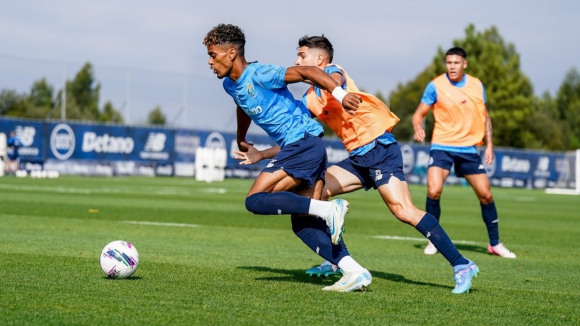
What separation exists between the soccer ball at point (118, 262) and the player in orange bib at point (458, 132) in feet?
15.7

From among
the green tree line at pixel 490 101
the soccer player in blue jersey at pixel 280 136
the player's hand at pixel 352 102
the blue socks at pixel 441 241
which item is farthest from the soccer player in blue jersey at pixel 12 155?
the player's hand at pixel 352 102

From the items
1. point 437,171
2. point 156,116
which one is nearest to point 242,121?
point 437,171

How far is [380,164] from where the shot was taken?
23.9ft

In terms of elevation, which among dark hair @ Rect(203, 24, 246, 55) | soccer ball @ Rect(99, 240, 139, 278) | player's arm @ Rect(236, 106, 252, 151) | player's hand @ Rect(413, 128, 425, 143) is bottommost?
soccer ball @ Rect(99, 240, 139, 278)

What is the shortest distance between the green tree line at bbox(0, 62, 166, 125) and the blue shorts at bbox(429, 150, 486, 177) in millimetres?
31394

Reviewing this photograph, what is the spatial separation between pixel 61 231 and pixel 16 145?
77.3 feet

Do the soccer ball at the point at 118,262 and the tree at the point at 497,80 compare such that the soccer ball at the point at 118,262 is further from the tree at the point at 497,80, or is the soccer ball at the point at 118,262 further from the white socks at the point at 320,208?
the tree at the point at 497,80

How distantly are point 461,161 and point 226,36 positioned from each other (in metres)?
4.81

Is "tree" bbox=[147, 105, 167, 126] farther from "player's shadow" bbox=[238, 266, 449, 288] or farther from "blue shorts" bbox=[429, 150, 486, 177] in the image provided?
"player's shadow" bbox=[238, 266, 449, 288]

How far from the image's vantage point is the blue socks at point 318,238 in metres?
6.75

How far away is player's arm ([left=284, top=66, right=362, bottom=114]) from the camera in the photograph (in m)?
5.91

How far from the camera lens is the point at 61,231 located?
36.0 feet

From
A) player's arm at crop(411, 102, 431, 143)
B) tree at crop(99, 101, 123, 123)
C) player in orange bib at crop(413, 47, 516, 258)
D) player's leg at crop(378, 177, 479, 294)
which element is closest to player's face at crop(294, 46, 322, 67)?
player's leg at crop(378, 177, 479, 294)

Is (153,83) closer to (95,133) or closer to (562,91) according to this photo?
(95,133)
